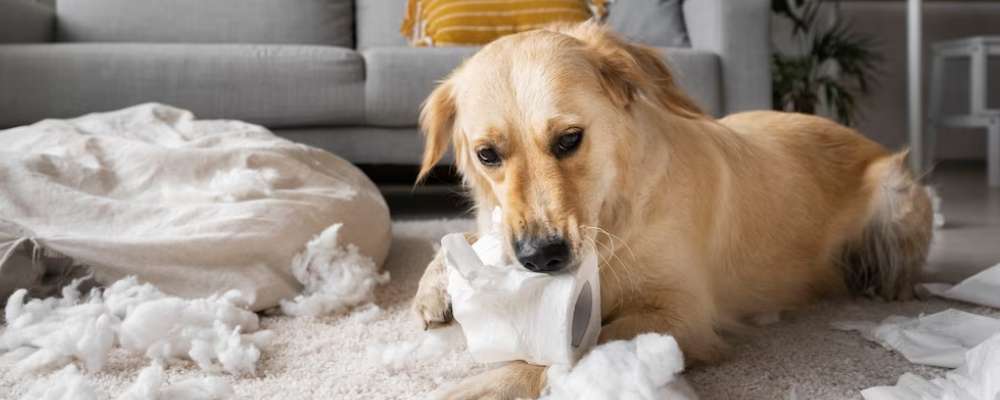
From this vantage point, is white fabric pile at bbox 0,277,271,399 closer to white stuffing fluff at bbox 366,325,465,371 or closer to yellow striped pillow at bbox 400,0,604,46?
white stuffing fluff at bbox 366,325,465,371

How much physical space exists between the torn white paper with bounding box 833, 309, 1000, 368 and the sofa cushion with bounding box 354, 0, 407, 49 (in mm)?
2873

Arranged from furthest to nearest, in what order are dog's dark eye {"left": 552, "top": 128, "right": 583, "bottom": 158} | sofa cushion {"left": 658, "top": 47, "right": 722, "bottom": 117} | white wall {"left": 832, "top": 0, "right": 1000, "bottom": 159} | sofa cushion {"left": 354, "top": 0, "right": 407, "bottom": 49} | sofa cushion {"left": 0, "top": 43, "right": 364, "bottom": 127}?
white wall {"left": 832, "top": 0, "right": 1000, "bottom": 159}
sofa cushion {"left": 354, "top": 0, "right": 407, "bottom": 49}
sofa cushion {"left": 658, "top": 47, "right": 722, "bottom": 117}
sofa cushion {"left": 0, "top": 43, "right": 364, "bottom": 127}
dog's dark eye {"left": 552, "top": 128, "right": 583, "bottom": 158}

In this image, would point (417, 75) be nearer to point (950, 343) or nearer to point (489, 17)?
point (489, 17)

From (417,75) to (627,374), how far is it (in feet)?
6.78

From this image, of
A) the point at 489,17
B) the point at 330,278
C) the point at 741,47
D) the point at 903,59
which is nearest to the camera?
the point at 330,278

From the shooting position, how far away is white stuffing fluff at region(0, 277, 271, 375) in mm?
1251

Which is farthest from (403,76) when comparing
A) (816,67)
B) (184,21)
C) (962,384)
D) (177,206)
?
(816,67)

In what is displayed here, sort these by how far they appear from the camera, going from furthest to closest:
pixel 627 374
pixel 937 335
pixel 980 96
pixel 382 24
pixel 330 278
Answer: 1. pixel 980 96
2. pixel 382 24
3. pixel 330 278
4. pixel 937 335
5. pixel 627 374

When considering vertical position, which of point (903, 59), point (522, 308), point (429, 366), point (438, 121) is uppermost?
point (903, 59)

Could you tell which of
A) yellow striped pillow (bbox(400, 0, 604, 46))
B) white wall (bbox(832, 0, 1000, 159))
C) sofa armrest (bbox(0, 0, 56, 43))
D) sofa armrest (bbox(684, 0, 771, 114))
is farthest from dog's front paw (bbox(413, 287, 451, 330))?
white wall (bbox(832, 0, 1000, 159))

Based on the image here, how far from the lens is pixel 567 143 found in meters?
1.21

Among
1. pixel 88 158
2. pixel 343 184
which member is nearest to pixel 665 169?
pixel 343 184

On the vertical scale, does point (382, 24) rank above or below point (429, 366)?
above

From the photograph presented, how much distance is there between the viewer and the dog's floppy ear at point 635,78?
4.26 ft
